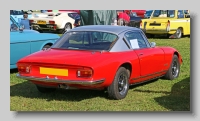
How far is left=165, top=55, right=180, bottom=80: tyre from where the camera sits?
7781mm

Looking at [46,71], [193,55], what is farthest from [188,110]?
[46,71]

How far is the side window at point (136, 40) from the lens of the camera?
666cm

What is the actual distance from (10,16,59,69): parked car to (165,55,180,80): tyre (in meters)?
2.99

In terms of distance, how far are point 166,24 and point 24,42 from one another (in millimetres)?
9215

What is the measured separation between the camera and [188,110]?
18.5 ft

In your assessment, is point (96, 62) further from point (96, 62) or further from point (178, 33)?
point (178, 33)

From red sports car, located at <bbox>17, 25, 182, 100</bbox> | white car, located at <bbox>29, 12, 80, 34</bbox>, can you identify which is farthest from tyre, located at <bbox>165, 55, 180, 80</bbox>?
white car, located at <bbox>29, 12, 80, 34</bbox>

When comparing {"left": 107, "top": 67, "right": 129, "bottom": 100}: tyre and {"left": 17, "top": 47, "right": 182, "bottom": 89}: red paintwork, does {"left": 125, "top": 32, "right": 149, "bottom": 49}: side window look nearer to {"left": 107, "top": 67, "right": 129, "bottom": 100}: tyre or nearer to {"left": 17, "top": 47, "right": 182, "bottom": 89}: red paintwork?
{"left": 17, "top": 47, "right": 182, "bottom": 89}: red paintwork

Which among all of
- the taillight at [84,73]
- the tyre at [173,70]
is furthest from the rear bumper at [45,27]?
the taillight at [84,73]

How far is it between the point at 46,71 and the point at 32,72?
Result: 25cm

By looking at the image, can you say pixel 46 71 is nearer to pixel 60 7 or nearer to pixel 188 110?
pixel 60 7

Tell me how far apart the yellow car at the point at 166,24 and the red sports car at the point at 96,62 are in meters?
9.55

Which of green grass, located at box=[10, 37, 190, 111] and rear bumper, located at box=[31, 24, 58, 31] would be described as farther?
rear bumper, located at box=[31, 24, 58, 31]

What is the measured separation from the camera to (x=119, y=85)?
6102mm
